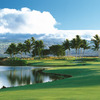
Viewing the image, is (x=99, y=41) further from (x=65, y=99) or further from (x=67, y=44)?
(x=65, y=99)

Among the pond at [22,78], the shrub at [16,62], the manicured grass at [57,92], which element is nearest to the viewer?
the manicured grass at [57,92]

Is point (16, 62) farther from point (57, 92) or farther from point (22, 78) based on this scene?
point (57, 92)

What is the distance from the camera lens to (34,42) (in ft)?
501

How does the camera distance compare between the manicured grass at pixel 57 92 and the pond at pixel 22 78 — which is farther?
the pond at pixel 22 78

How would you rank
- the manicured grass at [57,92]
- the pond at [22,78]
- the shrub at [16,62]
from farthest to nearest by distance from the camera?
the shrub at [16,62]
the pond at [22,78]
the manicured grass at [57,92]

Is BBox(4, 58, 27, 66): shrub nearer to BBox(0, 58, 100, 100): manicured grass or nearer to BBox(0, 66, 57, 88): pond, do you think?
BBox(0, 66, 57, 88): pond

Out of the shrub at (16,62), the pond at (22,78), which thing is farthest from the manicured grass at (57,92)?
the shrub at (16,62)

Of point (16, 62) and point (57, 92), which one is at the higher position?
point (57, 92)

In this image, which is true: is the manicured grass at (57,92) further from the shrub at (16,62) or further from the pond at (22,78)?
the shrub at (16,62)

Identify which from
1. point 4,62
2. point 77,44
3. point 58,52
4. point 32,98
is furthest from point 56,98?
point 58,52

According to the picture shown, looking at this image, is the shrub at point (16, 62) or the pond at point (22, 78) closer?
the pond at point (22, 78)

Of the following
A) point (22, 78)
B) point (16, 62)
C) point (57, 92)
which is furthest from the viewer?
point (16, 62)

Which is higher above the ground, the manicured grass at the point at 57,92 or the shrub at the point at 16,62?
the manicured grass at the point at 57,92

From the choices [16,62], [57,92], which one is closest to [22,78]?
[57,92]
